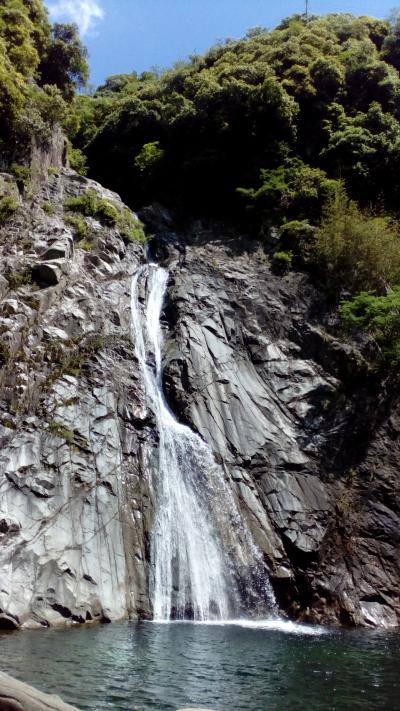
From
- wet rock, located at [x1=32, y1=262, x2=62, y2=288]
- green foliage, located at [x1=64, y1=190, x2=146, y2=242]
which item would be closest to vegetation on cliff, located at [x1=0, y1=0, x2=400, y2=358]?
green foliage, located at [x1=64, y1=190, x2=146, y2=242]

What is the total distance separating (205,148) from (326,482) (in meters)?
21.9

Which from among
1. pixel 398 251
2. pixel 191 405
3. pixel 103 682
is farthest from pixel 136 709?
pixel 398 251

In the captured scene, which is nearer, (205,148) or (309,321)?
(309,321)

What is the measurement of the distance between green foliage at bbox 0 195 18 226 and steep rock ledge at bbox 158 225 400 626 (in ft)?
23.5

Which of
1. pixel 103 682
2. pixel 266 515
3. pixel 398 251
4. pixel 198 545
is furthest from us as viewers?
pixel 398 251

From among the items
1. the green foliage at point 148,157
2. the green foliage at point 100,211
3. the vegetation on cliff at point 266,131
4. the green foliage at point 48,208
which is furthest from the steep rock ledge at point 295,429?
the green foliage at point 148,157

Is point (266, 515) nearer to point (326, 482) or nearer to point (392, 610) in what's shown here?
point (326, 482)

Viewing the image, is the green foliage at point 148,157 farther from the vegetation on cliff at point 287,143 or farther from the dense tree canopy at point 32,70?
the dense tree canopy at point 32,70

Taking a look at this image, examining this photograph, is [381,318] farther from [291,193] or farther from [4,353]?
[4,353]

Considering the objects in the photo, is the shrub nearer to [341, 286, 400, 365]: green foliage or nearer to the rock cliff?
the rock cliff

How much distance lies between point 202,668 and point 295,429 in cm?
1197

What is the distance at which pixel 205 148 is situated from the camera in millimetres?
33875

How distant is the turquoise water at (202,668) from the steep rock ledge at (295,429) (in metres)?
3.87

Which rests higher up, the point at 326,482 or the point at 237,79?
the point at 237,79
